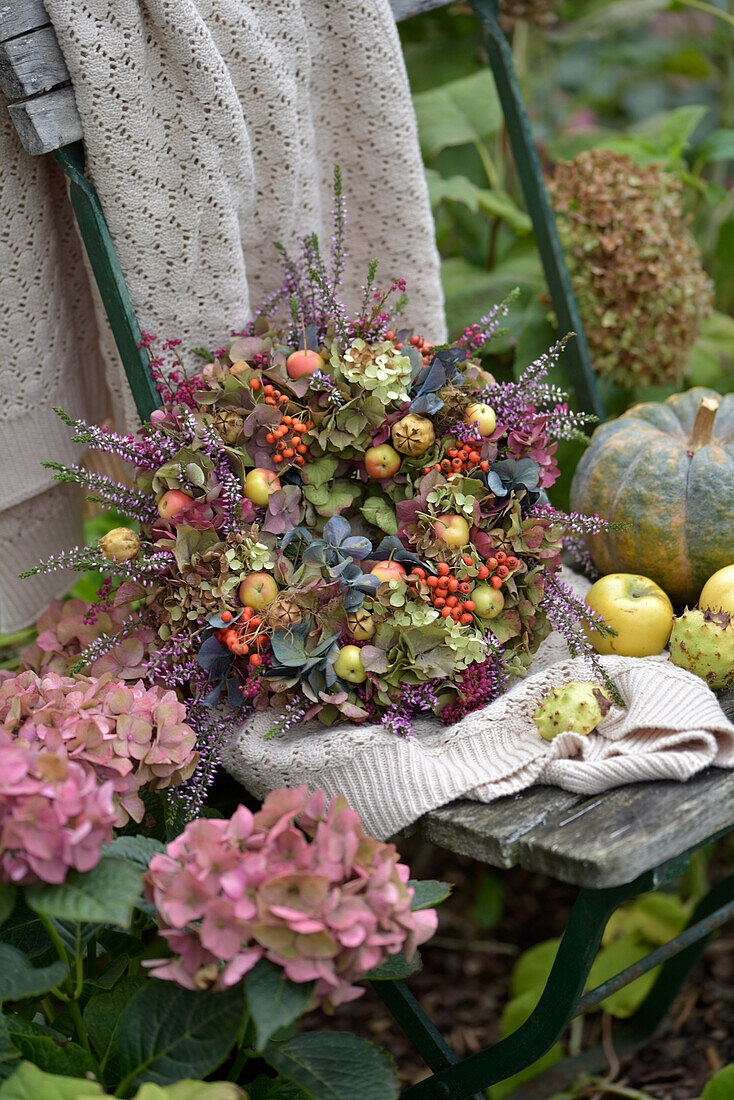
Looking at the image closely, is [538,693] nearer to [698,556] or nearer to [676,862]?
[676,862]

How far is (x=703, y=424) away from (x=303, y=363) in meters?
0.54

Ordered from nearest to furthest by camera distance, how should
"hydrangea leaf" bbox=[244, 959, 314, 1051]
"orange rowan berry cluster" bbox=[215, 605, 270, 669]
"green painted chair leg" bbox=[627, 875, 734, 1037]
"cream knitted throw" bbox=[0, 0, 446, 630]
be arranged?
"hydrangea leaf" bbox=[244, 959, 314, 1051]
"orange rowan berry cluster" bbox=[215, 605, 270, 669]
"cream knitted throw" bbox=[0, 0, 446, 630]
"green painted chair leg" bbox=[627, 875, 734, 1037]

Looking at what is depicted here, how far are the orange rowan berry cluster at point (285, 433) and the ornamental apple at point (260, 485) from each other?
2cm

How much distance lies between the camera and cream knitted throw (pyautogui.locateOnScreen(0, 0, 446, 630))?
1.04 meters

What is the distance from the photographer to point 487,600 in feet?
3.32

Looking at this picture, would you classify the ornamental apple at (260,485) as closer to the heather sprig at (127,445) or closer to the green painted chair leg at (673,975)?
the heather sprig at (127,445)

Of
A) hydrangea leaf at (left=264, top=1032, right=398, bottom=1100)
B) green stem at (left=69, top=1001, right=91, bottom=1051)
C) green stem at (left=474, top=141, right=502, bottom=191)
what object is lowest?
hydrangea leaf at (left=264, top=1032, right=398, bottom=1100)

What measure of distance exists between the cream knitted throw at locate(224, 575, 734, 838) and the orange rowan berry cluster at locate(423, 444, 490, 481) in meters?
0.25

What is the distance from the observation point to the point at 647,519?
1.21 metres

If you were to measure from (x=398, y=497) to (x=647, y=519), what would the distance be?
36 centimetres

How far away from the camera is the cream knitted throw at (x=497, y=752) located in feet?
2.97

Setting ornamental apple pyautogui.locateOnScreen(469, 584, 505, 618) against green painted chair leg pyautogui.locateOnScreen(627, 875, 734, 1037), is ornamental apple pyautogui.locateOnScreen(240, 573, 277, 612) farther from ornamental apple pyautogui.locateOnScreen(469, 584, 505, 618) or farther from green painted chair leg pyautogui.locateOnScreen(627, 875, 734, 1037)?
green painted chair leg pyautogui.locateOnScreen(627, 875, 734, 1037)

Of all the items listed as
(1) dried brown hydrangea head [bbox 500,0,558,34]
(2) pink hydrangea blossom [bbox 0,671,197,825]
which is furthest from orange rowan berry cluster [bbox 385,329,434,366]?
(1) dried brown hydrangea head [bbox 500,0,558,34]

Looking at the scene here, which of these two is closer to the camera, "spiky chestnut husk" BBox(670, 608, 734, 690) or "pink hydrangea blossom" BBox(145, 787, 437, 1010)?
"pink hydrangea blossom" BBox(145, 787, 437, 1010)
